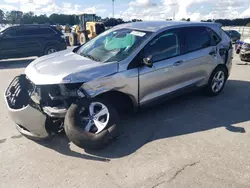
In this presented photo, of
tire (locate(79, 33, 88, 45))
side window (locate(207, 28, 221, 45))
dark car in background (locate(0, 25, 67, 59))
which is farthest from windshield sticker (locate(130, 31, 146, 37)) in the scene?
tire (locate(79, 33, 88, 45))

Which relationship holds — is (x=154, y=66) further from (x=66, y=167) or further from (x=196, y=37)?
(x=66, y=167)

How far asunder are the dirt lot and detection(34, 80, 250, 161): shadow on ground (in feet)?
0.05

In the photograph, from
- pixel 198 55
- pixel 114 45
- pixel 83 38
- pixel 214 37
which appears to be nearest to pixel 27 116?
pixel 114 45

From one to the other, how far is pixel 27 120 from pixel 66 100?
1.95ft

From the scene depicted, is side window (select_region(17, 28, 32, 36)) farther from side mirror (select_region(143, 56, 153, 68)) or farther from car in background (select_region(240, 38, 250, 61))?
car in background (select_region(240, 38, 250, 61))

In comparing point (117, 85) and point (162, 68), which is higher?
point (162, 68)

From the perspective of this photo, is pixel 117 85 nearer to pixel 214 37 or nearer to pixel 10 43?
pixel 214 37

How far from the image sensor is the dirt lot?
2.80 meters

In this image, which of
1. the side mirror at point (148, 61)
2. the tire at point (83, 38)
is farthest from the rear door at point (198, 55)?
the tire at point (83, 38)

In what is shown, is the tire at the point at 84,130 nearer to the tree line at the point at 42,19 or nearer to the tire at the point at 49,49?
the tire at the point at 49,49

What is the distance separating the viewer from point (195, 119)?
442 cm

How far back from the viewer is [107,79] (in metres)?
3.59

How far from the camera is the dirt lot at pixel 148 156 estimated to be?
2.80 m

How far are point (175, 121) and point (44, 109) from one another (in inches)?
89.5
